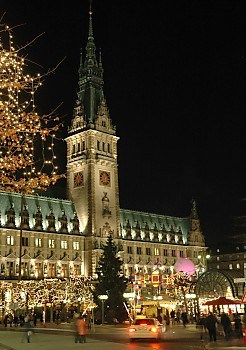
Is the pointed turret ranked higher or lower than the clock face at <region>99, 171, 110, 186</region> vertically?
higher

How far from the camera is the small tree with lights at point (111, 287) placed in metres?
70.3

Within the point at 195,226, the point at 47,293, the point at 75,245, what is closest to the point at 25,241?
the point at 75,245

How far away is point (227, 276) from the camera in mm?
62438

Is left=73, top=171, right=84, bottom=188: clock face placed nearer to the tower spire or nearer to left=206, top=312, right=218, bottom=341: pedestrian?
the tower spire

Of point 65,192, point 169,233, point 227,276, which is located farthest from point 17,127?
point 169,233

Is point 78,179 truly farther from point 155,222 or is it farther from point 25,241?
point 155,222

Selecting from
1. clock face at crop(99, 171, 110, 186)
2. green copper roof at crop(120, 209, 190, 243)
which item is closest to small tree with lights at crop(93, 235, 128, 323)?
clock face at crop(99, 171, 110, 186)

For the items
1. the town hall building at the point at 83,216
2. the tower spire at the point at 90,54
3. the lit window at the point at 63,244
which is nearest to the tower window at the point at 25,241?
the town hall building at the point at 83,216

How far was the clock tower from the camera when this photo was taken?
366 feet

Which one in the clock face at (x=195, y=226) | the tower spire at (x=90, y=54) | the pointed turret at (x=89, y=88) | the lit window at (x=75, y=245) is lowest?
the lit window at (x=75, y=245)

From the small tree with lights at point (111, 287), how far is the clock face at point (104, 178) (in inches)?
1532

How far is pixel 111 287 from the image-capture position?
2844 inches

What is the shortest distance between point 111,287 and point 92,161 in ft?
147

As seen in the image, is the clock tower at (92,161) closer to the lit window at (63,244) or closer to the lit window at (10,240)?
the lit window at (63,244)
